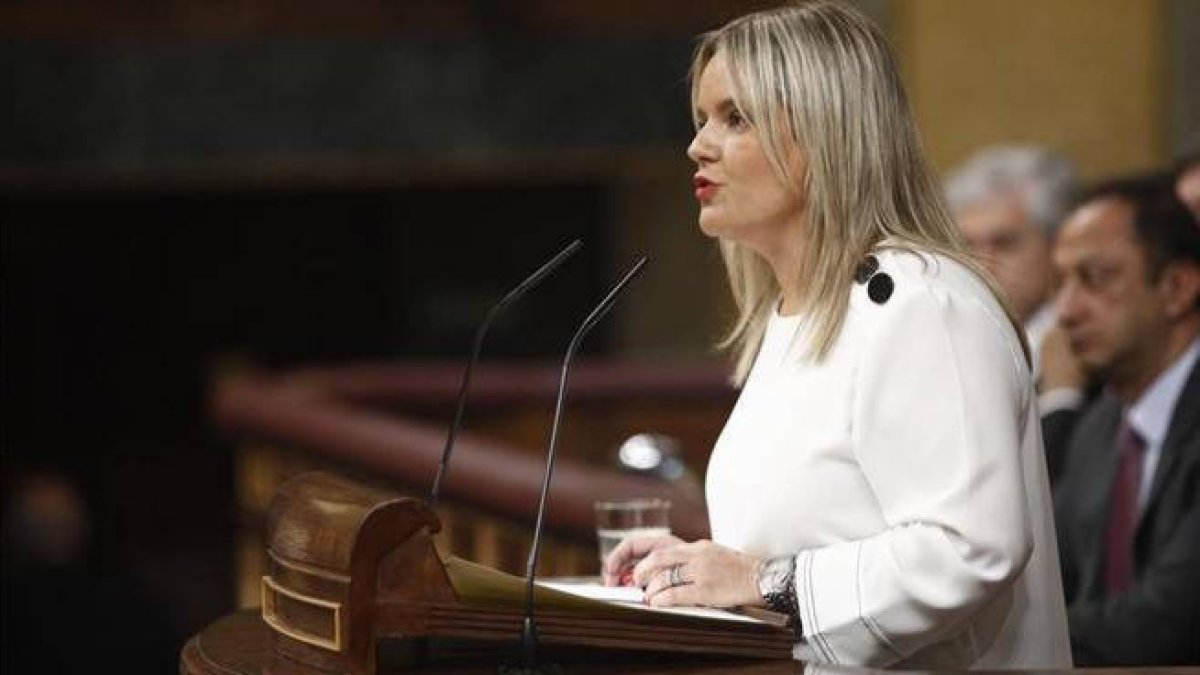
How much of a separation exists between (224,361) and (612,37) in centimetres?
290

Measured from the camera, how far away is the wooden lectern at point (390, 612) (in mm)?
2281

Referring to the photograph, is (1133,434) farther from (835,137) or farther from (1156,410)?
(835,137)

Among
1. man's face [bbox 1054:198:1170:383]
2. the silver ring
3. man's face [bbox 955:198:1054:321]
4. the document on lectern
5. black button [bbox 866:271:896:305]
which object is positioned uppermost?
black button [bbox 866:271:896:305]

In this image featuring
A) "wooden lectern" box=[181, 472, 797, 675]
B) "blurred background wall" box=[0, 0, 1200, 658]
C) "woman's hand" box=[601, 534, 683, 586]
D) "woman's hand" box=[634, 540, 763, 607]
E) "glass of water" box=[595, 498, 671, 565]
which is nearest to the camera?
"wooden lectern" box=[181, 472, 797, 675]

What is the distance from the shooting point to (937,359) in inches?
95.3

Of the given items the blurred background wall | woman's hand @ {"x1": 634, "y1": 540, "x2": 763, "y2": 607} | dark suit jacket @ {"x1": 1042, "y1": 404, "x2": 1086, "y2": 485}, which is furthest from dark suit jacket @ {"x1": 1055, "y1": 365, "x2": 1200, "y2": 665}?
the blurred background wall

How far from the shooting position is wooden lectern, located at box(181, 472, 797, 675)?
2.28 meters

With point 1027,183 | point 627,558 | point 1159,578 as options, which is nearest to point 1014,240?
Result: point 1027,183

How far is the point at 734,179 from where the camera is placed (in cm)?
258

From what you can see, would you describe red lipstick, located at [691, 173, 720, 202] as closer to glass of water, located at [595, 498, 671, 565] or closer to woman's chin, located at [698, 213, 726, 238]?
woman's chin, located at [698, 213, 726, 238]

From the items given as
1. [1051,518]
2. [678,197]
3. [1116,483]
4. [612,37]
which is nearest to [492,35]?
[612,37]

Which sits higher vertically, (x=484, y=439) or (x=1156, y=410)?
(x=1156, y=410)

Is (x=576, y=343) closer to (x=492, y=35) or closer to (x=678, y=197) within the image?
(x=492, y=35)

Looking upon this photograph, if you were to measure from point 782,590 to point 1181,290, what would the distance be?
206cm
